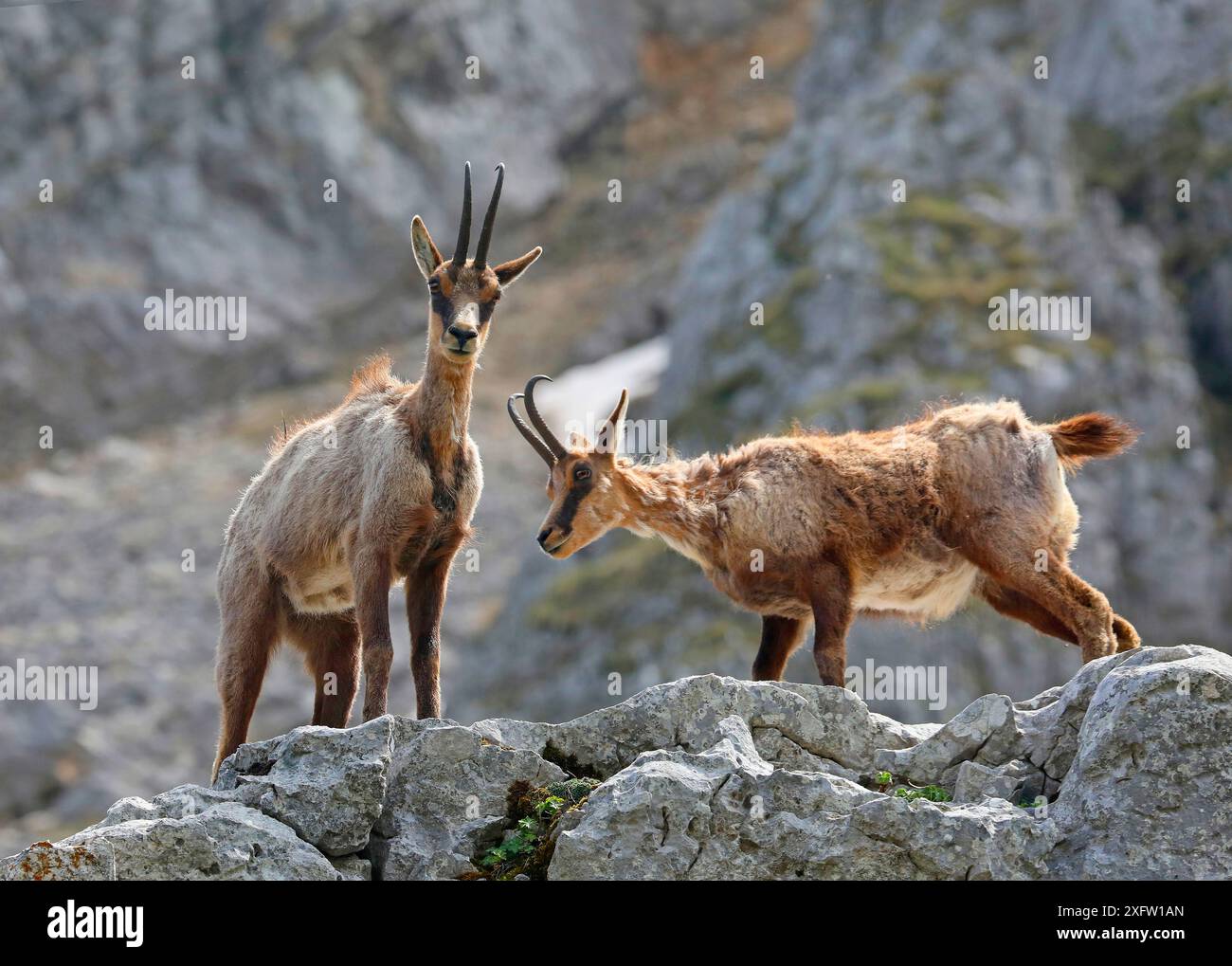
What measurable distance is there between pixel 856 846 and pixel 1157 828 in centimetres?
231

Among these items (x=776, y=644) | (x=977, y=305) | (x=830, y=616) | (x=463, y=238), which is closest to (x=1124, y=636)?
(x=830, y=616)

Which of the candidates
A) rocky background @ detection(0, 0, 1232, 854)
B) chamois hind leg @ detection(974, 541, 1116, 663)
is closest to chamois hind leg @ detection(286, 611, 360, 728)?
chamois hind leg @ detection(974, 541, 1116, 663)

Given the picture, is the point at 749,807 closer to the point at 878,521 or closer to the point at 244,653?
the point at 878,521

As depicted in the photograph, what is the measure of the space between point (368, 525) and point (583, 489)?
3351 millimetres

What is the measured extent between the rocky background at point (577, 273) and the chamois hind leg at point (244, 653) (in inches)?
756

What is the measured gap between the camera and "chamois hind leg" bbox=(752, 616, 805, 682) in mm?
19000

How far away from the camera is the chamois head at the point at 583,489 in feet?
63.6

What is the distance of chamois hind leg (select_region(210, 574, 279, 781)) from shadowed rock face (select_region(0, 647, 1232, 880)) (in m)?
2.19

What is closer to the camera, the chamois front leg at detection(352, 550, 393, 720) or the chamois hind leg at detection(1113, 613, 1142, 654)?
the chamois front leg at detection(352, 550, 393, 720)

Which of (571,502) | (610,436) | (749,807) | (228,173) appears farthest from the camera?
(228,173)

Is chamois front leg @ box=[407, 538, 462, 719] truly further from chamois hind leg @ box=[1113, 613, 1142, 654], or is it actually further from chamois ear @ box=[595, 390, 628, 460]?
chamois hind leg @ box=[1113, 613, 1142, 654]

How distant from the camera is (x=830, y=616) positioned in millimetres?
17922

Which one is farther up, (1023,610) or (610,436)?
(610,436)
